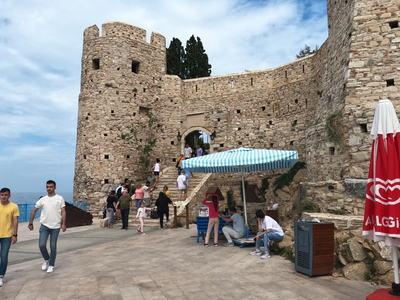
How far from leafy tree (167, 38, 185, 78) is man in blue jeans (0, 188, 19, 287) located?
21.0 m

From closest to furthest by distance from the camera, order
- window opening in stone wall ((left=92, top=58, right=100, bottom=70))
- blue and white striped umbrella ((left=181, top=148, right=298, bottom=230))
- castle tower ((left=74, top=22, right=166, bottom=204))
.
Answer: blue and white striped umbrella ((left=181, top=148, right=298, bottom=230)) → castle tower ((left=74, top=22, right=166, bottom=204)) → window opening in stone wall ((left=92, top=58, right=100, bottom=70))

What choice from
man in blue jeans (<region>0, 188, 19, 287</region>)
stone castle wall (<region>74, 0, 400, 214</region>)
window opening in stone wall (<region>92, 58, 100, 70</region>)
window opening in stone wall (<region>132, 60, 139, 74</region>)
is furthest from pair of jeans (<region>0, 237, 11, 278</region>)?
window opening in stone wall (<region>132, 60, 139, 74</region>)

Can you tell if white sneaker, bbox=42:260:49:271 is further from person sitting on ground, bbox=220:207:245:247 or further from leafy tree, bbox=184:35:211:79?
leafy tree, bbox=184:35:211:79

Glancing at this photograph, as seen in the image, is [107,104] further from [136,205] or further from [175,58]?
[175,58]

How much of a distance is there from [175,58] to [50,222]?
71.6 feet

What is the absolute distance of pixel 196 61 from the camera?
81.5ft

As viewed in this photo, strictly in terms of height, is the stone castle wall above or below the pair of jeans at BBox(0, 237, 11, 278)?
above

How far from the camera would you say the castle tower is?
16422 millimetres

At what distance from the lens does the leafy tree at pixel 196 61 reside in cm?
2478

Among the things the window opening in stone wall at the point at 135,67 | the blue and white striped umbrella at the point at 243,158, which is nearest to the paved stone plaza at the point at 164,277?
the blue and white striped umbrella at the point at 243,158

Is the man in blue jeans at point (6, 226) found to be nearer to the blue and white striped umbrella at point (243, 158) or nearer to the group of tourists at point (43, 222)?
the group of tourists at point (43, 222)

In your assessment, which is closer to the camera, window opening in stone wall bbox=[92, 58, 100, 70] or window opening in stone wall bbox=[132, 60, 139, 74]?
window opening in stone wall bbox=[92, 58, 100, 70]

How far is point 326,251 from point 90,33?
17.6m

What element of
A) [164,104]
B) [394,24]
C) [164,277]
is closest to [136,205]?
[164,277]
